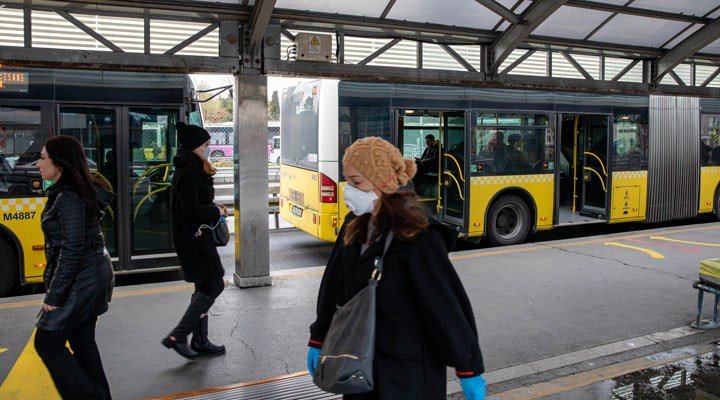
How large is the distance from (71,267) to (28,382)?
61.8 inches

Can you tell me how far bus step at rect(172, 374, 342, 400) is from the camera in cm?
402

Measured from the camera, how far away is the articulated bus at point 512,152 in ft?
28.9

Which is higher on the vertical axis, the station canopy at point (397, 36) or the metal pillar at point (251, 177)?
the station canopy at point (397, 36)

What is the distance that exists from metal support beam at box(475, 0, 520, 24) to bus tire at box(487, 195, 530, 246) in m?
3.29

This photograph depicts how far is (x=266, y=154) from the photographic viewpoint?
6.72 meters

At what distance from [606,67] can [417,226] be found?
8.47 metres

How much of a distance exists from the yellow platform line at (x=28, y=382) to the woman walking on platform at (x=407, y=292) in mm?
2704

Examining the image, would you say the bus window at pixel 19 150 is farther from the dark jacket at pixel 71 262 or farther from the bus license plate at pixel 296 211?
the bus license plate at pixel 296 211

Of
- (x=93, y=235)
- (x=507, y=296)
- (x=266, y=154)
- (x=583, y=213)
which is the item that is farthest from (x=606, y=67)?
(x=93, y=235)

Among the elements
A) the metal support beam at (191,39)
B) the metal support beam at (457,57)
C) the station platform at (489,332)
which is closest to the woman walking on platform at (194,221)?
the station platform at (489,332)

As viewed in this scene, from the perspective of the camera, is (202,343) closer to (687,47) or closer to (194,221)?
(194,221)

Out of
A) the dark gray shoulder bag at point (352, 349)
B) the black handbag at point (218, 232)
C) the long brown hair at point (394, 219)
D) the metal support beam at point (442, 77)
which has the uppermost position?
the metal support beam at point (442, 77)

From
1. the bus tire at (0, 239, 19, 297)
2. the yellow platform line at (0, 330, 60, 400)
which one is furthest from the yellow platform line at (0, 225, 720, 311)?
the yellow platform line at (0, 330, 60, 400)

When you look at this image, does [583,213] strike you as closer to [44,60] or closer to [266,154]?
[266,154]
